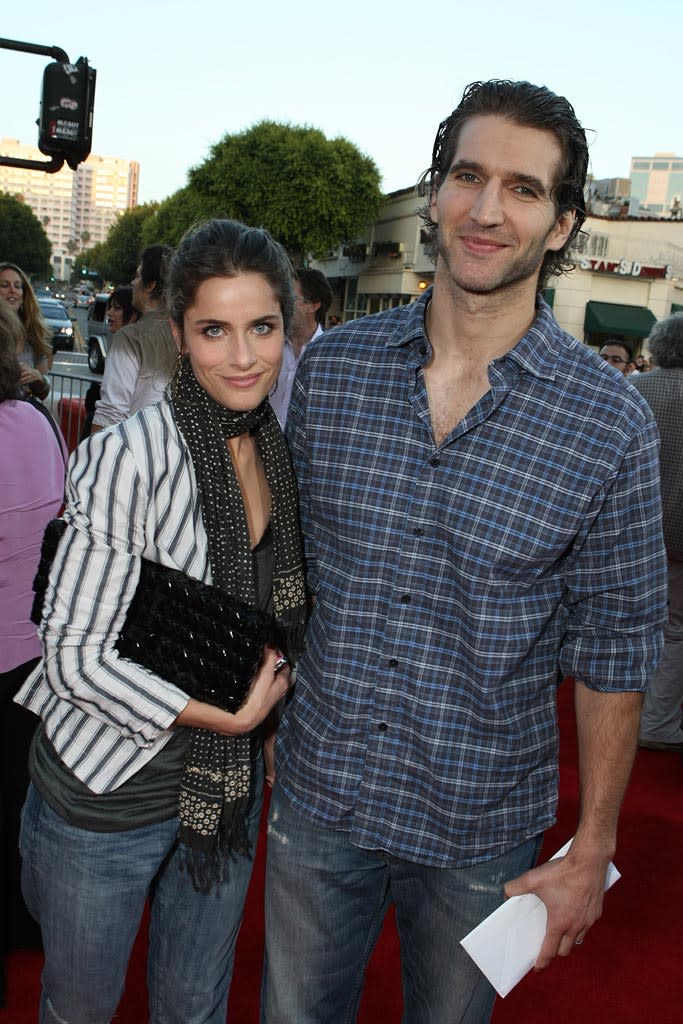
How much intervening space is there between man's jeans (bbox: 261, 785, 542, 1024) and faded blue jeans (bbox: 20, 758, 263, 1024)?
0.11 m

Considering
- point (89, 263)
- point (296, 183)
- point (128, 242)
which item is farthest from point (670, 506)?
point (89, 263)

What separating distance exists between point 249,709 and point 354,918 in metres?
0.59

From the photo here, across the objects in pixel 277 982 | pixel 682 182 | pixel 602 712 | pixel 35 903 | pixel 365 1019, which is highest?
pixel 682 182

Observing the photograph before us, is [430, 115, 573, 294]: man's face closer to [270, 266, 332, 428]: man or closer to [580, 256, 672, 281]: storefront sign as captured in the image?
[270, 266, 332, 428]: man

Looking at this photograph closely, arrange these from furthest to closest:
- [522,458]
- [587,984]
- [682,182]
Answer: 1. [682,182]
2. [587,984]
3. [522,458]

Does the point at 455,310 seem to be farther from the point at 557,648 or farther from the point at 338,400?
the point at 557,648

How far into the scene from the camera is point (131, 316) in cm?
805

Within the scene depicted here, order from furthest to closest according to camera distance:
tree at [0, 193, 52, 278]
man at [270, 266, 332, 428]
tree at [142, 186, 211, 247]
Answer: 1. tree at [0, 193, 52, 278]
2. tree at [142, 186, 211, 247]
3. man at [270, 266, 332, 428]

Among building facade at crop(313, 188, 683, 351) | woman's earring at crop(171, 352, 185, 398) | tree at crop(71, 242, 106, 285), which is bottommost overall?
woman's earring at crop(171, 352, 185, 398)

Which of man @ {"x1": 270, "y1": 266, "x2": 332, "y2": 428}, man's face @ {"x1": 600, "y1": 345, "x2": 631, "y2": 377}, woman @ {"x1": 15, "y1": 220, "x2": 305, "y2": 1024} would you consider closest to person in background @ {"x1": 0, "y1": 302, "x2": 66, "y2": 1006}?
woman @ {"x1": 15, "y1": 220, "x2": 305, "y2": 1024}

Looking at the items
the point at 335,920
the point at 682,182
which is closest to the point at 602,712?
the point at 335,920

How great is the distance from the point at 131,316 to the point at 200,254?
21.2 feet

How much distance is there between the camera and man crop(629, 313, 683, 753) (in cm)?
472

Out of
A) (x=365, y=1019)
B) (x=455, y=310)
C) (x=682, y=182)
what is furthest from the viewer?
(x=682, y=182)
